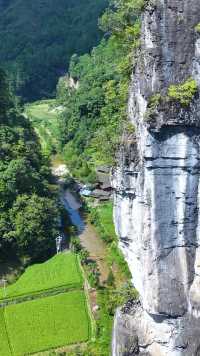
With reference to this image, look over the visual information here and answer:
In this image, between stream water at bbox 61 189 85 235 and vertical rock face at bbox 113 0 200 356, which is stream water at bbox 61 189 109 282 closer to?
stream water at bbox 61 189 85 235

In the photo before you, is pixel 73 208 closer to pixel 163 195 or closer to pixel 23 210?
pixel 23 210

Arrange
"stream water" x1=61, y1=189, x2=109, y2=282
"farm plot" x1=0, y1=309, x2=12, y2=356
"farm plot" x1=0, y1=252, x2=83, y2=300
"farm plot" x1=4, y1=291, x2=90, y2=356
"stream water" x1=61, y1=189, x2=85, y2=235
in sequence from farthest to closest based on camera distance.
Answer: "stream water" x1=61, y1=189, x2=85, y2=235 < "stream water" x1=61, y1=189, x2=109, y2=282 < "farm plot" x1=0, y1=252, x2=83, y2=300 < "farm plot" x1=4, y1=291, x2=90, y2=356 < "farm plot" x1=0, y1=309, x2=12, y2=356

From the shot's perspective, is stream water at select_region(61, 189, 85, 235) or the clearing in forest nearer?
stream water at select_region(61, 189, 85, 235)

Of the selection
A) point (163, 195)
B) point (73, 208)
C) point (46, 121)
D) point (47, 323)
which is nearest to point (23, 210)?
point (73, 208)

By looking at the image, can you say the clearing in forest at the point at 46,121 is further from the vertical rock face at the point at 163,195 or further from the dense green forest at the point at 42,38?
the vertical rock face at the point at 163,195

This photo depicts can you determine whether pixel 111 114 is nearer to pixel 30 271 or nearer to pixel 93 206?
pixel 93 206

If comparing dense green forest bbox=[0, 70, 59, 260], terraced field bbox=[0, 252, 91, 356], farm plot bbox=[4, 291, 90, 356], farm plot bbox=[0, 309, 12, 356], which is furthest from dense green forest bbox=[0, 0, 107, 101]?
farm plot bbox=[0, 309, 12, 356]

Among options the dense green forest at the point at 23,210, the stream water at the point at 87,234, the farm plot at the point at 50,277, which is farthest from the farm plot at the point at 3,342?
the dense green forest at the point at 23,210
